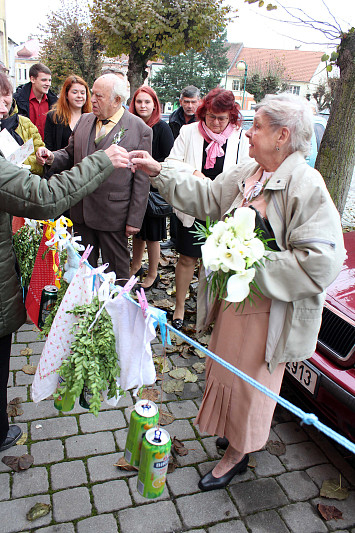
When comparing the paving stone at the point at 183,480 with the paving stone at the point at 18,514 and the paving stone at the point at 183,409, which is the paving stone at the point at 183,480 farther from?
the paving stone at the point at 18,514

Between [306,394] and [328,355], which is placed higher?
[328,355]

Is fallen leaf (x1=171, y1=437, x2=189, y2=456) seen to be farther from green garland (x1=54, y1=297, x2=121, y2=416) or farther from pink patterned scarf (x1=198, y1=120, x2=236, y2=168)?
pink patterned scarf (x1=198, y1=120, x2=236, y2=168)

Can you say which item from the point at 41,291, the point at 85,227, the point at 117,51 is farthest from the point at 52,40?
the point at 41,291

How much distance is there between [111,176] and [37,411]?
1947 mm

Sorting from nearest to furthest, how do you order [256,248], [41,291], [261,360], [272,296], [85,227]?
1. [256,248]
2. [272,296]
3. [261,360]
4. [41,291]
5. [85,227]

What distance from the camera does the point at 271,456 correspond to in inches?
112

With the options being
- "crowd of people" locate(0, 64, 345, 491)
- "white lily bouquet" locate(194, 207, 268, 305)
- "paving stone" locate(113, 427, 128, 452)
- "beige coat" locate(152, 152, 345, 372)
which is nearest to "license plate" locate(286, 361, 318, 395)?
"crowd of people" locate(0, 64, 345, 491)

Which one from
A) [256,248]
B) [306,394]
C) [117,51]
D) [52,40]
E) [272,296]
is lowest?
[306,394]

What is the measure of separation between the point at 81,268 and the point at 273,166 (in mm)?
1101

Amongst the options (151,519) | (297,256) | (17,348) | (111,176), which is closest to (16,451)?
(151,519)

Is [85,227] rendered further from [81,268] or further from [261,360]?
[261,360]

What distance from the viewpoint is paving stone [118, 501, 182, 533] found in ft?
7.35

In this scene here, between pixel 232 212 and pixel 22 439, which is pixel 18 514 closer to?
pixel 22 439

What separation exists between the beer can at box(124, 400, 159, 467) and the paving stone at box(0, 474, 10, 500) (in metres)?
0.86
